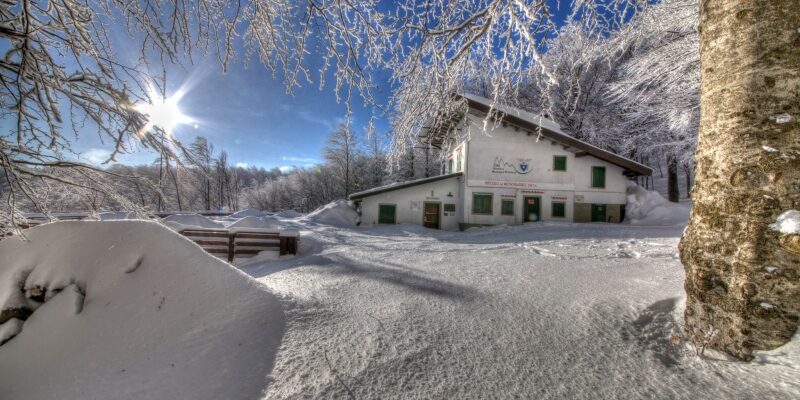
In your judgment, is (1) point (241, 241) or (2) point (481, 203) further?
(2) point (481, 203)

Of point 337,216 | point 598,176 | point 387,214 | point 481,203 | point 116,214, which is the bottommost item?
point 337,216

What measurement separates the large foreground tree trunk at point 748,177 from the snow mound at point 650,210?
1657 cm

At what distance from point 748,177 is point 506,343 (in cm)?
206

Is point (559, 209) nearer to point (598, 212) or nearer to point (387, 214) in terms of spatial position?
point (598, 212)

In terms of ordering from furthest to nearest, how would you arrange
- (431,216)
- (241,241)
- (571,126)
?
(571,126) < (431,216) < (241,241)

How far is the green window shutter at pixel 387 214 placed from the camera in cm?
1684

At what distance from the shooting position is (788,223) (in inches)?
65.1

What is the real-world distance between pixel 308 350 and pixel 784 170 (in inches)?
140

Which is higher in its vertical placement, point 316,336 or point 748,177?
point 748,177

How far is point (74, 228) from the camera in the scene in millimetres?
3010

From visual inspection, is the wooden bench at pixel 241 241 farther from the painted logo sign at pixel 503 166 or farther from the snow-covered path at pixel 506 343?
the painted logo sign at pixel 503 166

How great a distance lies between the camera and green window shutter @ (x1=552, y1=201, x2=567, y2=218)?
620 inches

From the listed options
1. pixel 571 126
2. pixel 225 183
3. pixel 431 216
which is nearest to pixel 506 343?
pixel 431 216

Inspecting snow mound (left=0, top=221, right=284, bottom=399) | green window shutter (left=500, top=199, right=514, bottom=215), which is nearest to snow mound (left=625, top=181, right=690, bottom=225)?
green window shutter (left=500, top=199, right=514, bottom=215)
